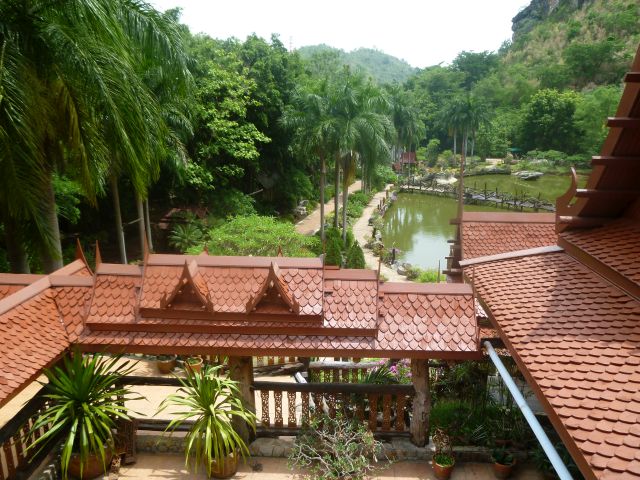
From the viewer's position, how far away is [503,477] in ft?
23.1

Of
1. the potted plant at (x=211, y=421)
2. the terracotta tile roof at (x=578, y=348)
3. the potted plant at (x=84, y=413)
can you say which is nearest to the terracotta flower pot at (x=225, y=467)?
the potted plant at (x=211, y=421)

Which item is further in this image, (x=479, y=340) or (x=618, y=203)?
(x=479, y=340)

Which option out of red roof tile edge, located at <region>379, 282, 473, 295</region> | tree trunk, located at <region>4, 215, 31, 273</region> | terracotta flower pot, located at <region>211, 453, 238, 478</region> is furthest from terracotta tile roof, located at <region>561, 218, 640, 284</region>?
tree trunk, located at <region>4, 215, 31, 273</region>

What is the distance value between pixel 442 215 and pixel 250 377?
37073 millimetres

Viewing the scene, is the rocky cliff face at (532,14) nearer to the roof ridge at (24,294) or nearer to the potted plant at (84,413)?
the roof ridge at (24,294)

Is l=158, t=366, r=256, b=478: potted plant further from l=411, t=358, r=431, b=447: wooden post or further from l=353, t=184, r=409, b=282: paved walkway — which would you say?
l=353, t=184, r=409, b=282: paved walkway

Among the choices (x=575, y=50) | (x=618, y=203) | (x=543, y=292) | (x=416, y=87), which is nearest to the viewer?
(x=543, y=292)

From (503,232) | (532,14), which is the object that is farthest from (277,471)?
(532,14)

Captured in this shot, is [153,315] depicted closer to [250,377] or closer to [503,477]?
[250,377]

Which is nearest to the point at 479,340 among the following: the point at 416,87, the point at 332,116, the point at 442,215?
the point at 332,116

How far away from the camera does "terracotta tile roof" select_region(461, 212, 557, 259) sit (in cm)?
1323

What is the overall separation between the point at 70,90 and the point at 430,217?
1433 inches

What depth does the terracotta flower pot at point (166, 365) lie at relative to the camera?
1103 centimetres

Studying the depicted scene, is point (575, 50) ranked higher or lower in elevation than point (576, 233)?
higher
